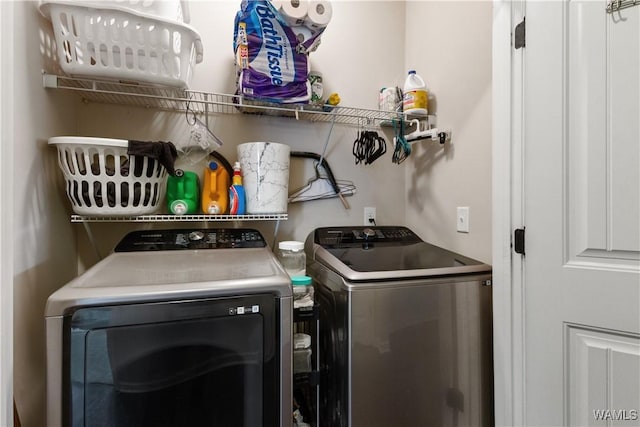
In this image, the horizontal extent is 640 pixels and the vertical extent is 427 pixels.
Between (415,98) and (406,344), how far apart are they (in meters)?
1.24

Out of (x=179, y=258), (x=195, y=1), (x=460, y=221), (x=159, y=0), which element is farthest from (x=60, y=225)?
(x=460, y=221)

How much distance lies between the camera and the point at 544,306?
41.9 inches

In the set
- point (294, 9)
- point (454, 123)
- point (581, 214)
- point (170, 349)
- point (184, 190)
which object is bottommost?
point (170, 349)

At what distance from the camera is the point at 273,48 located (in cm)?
138

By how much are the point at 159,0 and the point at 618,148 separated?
1.61 meters

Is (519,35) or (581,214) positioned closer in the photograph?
(581,214)

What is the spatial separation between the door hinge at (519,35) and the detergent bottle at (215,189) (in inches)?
52.3

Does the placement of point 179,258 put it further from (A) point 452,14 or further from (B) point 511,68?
(A) point 452,14

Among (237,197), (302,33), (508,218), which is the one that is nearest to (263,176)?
(237,197)

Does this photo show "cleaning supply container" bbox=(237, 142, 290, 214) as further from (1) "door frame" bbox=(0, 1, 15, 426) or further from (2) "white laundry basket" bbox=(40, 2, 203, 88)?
(1) "door frame" bbox=(0, 1, 15, 426)

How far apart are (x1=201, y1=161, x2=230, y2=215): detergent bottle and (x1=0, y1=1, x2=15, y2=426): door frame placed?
70 cm

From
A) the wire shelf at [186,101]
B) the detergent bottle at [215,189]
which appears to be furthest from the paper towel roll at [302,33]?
the detergent bottle at [215,189]

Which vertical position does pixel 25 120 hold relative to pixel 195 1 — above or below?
below

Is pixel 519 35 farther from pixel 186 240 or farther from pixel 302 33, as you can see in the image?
pixel 186 240
